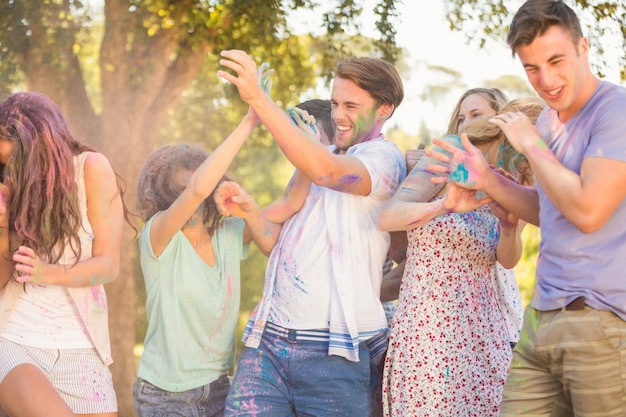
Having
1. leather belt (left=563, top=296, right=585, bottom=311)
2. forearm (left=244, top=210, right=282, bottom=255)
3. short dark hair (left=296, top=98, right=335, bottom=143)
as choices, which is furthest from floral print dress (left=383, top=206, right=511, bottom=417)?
short dark hair (left=296, top=98, right=335, bottom=143)

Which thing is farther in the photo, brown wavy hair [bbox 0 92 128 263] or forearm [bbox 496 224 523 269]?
forearm [bbox 496 224 523 269]

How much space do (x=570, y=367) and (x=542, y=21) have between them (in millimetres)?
1086

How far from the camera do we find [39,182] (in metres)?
3.29

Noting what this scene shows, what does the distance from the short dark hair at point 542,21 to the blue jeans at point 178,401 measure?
1.88 meters

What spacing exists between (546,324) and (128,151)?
5.10 meters

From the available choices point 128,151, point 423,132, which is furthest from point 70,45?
point 423,132

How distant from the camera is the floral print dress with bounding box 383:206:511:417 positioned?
345cm

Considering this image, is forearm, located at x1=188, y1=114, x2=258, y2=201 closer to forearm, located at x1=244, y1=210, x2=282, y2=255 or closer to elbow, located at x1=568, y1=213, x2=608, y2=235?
forearm, located at x1=244, y1=210, x2=282, y2=255

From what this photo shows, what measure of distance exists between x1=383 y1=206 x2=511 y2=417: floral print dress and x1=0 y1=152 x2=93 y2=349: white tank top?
1.19 m

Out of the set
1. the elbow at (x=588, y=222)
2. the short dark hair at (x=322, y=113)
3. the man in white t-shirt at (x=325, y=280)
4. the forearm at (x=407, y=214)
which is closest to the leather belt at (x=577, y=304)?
the elbow at (x=588, y=222)

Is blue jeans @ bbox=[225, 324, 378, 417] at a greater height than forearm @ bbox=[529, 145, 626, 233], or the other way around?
forearm @ bbox=[529, 145, 626, 233]

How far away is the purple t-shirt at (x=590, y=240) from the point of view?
2.75m

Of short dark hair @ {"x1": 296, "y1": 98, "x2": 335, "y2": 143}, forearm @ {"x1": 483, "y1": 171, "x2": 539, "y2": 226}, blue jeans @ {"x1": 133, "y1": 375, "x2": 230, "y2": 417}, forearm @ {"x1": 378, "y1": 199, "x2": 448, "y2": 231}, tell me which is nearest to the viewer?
forearm @ {"x1": 483, "y1": 171, "x2": 539, "y2": 226}

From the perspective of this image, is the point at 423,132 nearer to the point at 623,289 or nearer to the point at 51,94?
the point at 51,94
